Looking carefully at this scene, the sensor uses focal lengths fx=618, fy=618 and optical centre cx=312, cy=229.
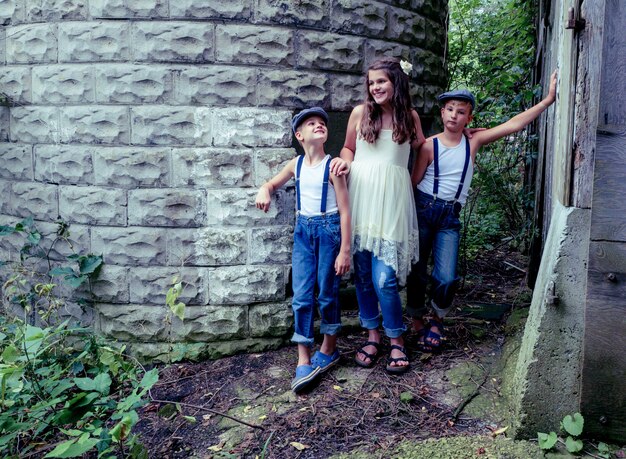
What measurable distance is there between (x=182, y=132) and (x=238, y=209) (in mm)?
615

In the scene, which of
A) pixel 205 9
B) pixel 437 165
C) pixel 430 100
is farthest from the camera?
pixel 430 100

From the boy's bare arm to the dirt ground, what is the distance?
1.13 metres

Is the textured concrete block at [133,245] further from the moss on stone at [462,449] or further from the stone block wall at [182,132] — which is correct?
the moss on stone at [462,449]

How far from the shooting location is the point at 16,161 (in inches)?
177

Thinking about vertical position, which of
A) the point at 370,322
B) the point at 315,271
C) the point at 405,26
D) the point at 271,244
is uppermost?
the point at 405,26

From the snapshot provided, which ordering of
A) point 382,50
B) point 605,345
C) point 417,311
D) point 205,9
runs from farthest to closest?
point 382,50, point 417,311, point 205,9, point 605,345

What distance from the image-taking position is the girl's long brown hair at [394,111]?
3.58m

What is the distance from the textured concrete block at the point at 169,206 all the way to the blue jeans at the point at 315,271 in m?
0.75

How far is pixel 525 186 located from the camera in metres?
6.45

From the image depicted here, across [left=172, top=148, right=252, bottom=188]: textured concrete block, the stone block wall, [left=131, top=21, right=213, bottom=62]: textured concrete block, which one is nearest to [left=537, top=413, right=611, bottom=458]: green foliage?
the stone block wall

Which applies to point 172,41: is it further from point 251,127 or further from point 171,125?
point 251,127

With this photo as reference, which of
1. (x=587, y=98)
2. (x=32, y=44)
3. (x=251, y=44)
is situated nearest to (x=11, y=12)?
(x=32, y=44)

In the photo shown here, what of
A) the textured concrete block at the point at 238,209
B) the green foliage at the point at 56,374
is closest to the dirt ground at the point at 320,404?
the green foliage at the point at 56,374

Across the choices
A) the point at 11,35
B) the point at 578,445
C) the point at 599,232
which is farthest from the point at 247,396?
the point at 11,35
